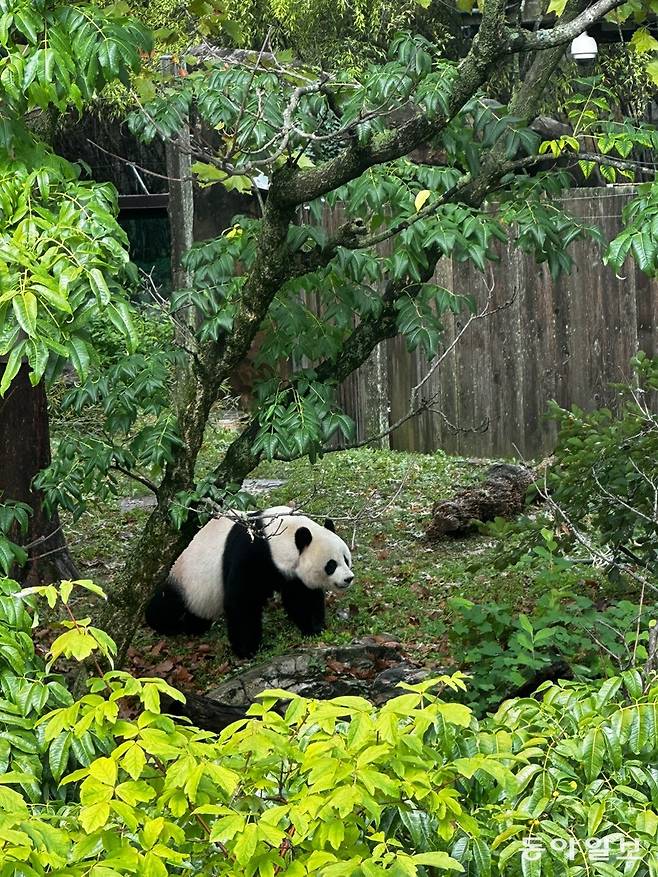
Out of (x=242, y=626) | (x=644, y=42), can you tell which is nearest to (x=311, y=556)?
(x=242, y=626)

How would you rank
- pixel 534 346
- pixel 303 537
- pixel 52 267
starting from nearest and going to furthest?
1. pixel 52 267
2. pixel 303 537
3. pixel 534 346

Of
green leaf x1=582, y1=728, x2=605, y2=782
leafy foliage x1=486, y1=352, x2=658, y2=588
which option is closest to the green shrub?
leafy foliage x1=486, y1=352, x2=658, y2=588

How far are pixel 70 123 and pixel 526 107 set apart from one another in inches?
395

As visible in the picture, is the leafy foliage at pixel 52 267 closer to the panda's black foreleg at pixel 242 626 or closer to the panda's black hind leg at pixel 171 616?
the panda's black foreleg at pixel 242 626

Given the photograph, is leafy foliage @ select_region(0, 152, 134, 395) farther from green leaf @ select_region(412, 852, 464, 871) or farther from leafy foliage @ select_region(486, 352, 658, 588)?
leafy foliage @ select_region(486, 352, 658, 588)

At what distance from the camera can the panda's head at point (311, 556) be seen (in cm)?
729

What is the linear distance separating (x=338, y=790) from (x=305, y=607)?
5.10 meters

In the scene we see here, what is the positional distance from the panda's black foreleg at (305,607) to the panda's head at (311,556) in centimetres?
6

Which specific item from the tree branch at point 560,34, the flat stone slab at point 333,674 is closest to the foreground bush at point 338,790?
the tree branch at point 560,34

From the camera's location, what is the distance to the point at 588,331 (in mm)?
10109

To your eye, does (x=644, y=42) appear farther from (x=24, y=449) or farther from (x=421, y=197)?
(x=24, y=449)

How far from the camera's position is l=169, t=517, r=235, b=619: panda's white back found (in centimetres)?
752

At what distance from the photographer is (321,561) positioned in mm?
7305

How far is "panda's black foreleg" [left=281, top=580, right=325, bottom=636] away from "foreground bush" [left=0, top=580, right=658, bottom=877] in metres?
4.39
